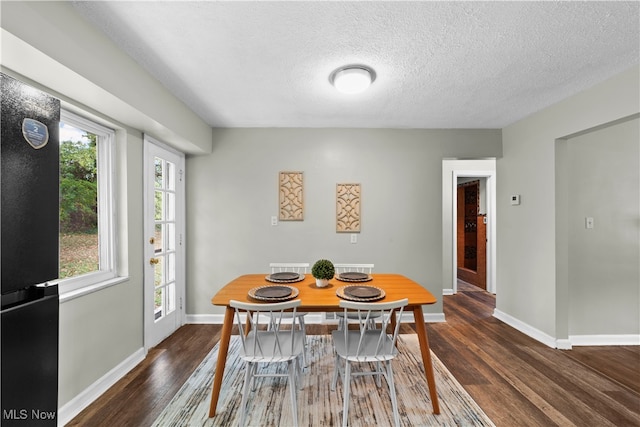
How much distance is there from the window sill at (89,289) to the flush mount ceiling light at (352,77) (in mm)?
2347

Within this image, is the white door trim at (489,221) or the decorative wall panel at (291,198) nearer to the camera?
the decorative wall panel at (291,198)

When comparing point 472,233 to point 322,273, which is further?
point 472,233

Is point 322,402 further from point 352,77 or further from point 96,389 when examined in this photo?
point 352,77

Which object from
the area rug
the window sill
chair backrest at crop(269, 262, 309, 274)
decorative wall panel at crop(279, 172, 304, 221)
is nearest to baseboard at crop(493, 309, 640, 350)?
the area rug

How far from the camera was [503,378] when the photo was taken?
233cm

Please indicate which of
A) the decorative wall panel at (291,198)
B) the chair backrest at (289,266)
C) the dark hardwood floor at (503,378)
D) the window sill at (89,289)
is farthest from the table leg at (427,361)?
the window sill at (89,289)

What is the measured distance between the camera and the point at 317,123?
3.43m

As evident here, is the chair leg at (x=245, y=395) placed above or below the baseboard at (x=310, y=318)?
above

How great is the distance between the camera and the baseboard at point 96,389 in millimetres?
1846

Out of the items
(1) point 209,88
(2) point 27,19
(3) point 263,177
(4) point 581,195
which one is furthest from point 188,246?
(4) point 581,195

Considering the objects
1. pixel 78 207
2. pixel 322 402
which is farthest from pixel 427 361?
pixel 78 207

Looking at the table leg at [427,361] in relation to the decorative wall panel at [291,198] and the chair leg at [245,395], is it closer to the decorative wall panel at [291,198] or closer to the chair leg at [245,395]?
the chair leg at [245,395]

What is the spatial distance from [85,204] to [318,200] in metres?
2.26

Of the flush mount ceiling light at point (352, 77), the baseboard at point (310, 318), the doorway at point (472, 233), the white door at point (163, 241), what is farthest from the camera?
the doorway at point (472, 233)
